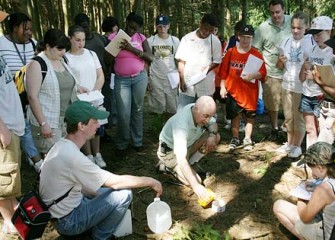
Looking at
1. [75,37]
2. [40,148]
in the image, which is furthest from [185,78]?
[40,148]

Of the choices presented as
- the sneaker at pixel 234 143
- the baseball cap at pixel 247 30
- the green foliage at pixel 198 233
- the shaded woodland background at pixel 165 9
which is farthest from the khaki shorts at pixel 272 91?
the shaded woodland background at pixel 165 9

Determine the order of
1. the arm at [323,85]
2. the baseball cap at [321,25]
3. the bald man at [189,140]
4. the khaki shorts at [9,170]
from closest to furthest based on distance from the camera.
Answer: the khaki shorts at [9,170]
the bald man at [189,140]
the arm at [323,85]
the baseball cap at [321,25]

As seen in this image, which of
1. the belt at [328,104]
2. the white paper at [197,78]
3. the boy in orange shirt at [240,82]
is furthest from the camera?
the white paper at [197,78]

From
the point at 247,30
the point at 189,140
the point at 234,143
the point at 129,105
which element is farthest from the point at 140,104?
the point at 247,30

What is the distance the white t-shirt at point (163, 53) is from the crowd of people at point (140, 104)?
0.02 metres

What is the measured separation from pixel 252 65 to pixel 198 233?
2.53 meters

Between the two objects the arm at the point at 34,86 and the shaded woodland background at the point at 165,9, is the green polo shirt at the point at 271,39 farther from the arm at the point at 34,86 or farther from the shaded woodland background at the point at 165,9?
the shaded woodland background at the point at 165,9

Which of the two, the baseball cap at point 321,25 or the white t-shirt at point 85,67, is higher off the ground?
the baseball cap at point 321,25

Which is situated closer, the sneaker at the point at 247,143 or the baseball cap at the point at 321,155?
the baseball cap at the point at 321,155

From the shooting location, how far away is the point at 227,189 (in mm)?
4375

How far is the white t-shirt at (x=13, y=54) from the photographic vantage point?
162 inches

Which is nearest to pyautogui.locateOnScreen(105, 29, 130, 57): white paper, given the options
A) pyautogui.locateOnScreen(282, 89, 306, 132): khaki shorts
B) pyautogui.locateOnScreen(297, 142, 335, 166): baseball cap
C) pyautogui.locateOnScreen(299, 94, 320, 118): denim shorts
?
pyautogui.locateOnScreen(282, 89, 306, 132): khaki shorts

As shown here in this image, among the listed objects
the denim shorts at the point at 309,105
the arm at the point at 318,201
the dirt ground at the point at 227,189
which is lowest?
the dirt ground at the point at 227,189

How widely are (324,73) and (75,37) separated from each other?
107 inches
